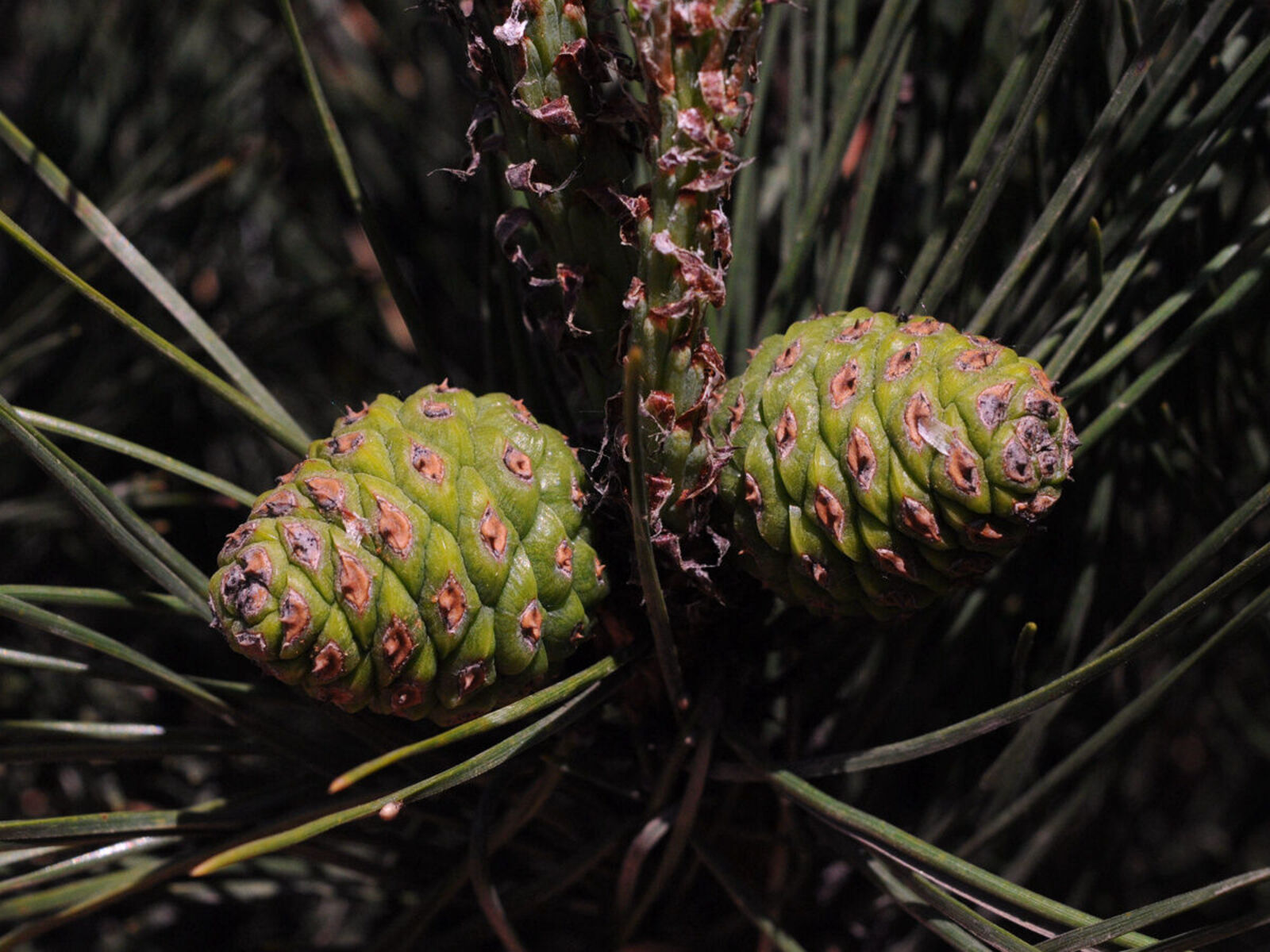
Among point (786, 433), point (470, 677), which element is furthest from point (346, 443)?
point (786, 433)

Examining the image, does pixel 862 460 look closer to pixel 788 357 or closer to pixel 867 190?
pixel 788 357

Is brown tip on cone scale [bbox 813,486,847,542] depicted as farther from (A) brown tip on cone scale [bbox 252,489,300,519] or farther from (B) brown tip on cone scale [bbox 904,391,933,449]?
(A) brown tip on cone scale [bbox 252,489,300,519]

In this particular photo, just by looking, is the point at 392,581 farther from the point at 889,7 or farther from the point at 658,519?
the point at 889,7

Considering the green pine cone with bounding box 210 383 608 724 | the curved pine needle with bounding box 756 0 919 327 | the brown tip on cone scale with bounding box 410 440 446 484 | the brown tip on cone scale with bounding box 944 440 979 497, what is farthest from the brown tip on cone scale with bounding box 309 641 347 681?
the curved pine needle with bounding box 756 0 919 327

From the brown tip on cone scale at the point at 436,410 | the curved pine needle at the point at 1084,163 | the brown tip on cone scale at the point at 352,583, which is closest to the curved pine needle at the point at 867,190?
the curved pine needle at the point at 1084,163

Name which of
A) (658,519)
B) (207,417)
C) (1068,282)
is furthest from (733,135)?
(207,417)

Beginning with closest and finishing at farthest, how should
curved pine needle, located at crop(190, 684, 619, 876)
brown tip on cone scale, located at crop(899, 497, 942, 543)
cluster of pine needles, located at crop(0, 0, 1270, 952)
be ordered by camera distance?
curved pine needle, located at crop(190, 684, 619, 876) < brown tip on cone scale, located at crop(899, 497, 942, 543) < cluster of pine needles, located at crop(0, 0, 1270, 952)
